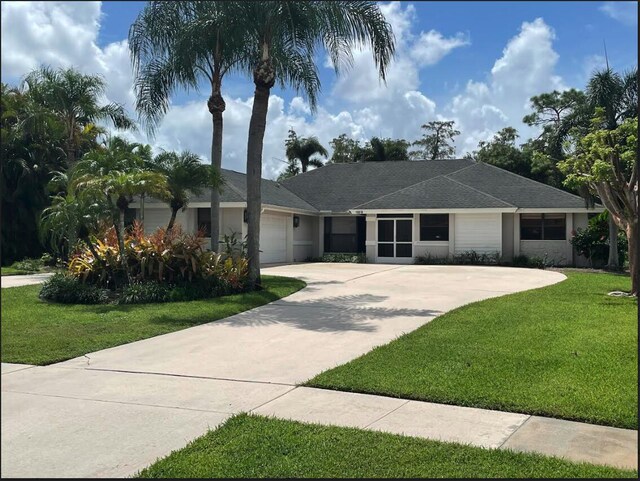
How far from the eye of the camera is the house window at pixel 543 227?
85.4ft

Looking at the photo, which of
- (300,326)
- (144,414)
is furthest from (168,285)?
(144,414)

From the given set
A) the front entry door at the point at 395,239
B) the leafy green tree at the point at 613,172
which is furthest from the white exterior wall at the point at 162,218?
the leafy green tree at the point at 613,172

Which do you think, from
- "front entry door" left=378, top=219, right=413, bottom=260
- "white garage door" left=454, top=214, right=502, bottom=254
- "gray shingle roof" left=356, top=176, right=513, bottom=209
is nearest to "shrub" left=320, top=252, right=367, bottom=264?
"front entry door" left=378, top=219, right=413, bottom=260

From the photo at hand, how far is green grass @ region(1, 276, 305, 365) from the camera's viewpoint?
827 centimetres

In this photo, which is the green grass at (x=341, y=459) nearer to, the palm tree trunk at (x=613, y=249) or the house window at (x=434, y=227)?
the palm tree trunk at (x=613, y=249)

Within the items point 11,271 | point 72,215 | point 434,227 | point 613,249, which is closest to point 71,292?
point 72,215

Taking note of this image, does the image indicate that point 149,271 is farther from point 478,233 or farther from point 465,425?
point 478,233

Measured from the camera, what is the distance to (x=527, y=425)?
5.31 meters

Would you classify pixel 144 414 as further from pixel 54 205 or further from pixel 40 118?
pixel 40 118

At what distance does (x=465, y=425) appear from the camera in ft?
17.5

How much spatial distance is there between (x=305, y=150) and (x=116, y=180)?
32.2 metres

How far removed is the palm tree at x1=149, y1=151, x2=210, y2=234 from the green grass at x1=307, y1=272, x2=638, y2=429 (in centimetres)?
820

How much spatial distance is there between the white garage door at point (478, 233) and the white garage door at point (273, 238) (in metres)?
8.05

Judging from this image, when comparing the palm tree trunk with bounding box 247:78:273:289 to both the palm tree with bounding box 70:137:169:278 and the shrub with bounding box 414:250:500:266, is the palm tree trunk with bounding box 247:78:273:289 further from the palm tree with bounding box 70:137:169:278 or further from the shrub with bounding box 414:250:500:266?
the shrub with bounding box 414:250:500:266
